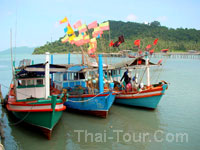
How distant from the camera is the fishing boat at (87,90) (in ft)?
40.7

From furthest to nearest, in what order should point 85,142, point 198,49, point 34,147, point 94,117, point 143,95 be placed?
point 198,49 < point 143,95 < point 94,117 < point 85,142 < point 34,147

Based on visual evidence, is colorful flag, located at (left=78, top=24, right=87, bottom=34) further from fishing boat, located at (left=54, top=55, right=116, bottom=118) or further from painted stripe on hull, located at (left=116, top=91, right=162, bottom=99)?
painted stripe on hull, located at (left=116, top=91, right=162, bottom=99)

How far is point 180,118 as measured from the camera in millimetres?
13477

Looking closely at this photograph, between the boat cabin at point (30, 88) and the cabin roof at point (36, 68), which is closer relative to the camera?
the cabin roof at point (36, 68)

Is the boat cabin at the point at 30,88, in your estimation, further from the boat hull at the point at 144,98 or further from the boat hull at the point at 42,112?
the boat hull at the point at 144,98

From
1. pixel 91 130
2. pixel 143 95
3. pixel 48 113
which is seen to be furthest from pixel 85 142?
pixel 143 95

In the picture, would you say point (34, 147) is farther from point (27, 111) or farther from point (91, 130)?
point (91, 130)

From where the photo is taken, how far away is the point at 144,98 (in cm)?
1427

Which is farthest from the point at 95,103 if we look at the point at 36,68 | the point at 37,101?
the point at 36,68

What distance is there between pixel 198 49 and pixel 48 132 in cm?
11342

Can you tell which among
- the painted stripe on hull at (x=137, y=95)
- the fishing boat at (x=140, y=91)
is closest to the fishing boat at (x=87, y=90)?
the painted stripe on hull at (x=137, y=95)

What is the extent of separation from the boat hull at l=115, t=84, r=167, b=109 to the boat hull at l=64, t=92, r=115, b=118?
2.34m

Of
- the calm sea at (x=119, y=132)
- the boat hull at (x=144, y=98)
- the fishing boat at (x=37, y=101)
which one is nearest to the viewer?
the fishing boat at (x=37, y=101)

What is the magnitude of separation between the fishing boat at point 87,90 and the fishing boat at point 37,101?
158cm
